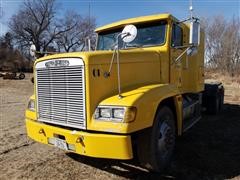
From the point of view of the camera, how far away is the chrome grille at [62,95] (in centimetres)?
451

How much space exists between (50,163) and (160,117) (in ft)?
6.86

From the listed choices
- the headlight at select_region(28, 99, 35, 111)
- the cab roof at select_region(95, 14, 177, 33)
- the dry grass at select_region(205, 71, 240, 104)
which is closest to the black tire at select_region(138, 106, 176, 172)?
the cab roof at select_region(95, 14, 177, 33)

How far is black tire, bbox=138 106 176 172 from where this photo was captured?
4.61 metres

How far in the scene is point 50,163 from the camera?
5.52 meters

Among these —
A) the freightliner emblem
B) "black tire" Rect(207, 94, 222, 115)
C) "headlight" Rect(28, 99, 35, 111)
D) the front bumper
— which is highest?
the freightliner emblem

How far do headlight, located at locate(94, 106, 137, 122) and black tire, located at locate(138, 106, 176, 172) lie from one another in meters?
0.57

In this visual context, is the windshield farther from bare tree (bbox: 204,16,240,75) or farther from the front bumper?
bare tree (bbox: 204,16,240,75)

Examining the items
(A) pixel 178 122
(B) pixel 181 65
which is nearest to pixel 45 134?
(A) pixel 178 122

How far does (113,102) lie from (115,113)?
180mm

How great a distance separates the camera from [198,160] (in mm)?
5688

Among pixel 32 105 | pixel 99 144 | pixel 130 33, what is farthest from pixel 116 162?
pixel 130 33

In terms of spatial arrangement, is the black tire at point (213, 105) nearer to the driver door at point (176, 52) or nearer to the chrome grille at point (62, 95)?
the driver door at point (176, 52)

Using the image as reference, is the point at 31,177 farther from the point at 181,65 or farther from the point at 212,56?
the point at 212,56

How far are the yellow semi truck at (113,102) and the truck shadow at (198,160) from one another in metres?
0.37
